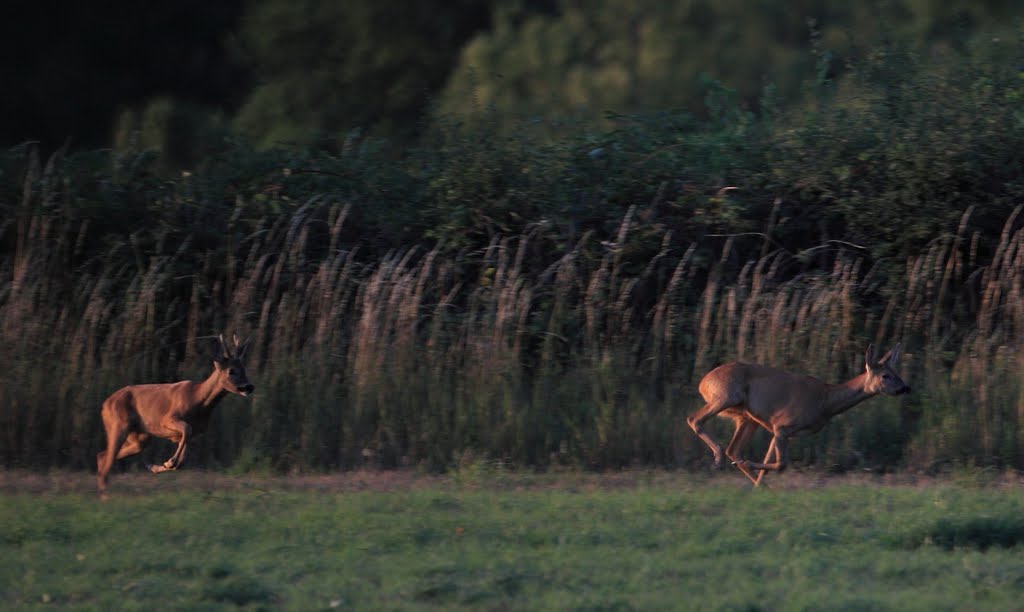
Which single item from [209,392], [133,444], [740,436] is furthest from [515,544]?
[133,444]

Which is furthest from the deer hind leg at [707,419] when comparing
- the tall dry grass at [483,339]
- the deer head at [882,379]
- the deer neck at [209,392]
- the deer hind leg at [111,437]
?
the deer hind leg at [111,437]

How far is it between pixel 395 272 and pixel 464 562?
17.7 feet

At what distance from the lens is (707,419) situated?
34.4 ft

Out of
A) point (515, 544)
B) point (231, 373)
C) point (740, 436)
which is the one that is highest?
point (231, 373)

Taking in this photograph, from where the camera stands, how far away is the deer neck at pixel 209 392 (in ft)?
33.0

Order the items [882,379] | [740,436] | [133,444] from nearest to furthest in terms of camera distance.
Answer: [133,444]
[882,379]
[740,436]

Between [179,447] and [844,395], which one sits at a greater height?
[844,395]

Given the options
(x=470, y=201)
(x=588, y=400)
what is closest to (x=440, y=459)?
(x=588, y=400)

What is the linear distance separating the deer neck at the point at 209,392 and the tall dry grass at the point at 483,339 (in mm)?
770

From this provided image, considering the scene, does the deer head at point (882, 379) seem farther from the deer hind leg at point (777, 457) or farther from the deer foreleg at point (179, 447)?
the deer foreleg at point (179, 447)

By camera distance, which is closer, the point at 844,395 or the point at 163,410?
the point at 163,410

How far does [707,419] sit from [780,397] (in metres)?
0.65

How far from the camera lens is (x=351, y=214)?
13.5 metres

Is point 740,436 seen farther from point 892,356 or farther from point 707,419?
point 892,356
